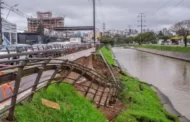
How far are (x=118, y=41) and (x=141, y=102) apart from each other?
6191 inches

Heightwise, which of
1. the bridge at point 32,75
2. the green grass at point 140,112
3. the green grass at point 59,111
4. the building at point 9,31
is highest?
the building at point 9,31

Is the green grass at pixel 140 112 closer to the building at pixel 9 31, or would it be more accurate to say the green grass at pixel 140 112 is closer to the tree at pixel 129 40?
the building at pixel 9 31

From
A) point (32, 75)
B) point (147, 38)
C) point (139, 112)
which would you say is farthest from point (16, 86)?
point (147, 38)

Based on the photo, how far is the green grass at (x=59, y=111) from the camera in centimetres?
528

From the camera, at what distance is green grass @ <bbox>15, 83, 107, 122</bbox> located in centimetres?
528

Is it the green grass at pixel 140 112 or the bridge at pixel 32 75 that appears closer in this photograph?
the bridge at pixel 32 75

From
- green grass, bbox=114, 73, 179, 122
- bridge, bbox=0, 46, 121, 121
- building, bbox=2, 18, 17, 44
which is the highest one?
building, bbox=2, 18, 17, 44

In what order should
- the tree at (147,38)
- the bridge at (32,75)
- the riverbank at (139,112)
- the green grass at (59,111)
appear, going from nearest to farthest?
Answer: the bridge at (32,75), the green grass at (59,111), the riverbank at (139,112), the tree at (147,38)

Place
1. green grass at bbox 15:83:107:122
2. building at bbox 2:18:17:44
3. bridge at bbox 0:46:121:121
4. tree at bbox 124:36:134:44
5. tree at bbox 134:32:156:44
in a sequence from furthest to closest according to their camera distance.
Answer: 1. tree at bbox 124:36:134:44
2. tree at bbox 134:32:156:44
3. building at bbox 2:18:17:44
4. green grass at bbox 15:83:107:122
5. bridge at bbox 0:46:121:121

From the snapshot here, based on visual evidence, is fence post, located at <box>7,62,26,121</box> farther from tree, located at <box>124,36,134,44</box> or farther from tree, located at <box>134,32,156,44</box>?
tree, located at <box>124,36,134,44</box>

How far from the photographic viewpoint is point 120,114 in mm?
10258

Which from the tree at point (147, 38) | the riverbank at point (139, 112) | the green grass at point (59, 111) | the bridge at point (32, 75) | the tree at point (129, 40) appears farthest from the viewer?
the tree at point (129, 40)

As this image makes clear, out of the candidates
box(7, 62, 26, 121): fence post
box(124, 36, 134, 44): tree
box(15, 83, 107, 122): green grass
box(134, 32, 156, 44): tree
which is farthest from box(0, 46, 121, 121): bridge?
box(124, 36, 134, 44): tree

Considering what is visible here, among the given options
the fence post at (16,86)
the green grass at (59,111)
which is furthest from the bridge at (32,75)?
the green grass at (59,111)
